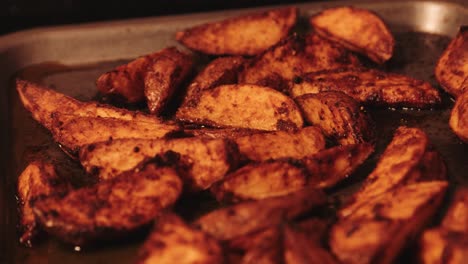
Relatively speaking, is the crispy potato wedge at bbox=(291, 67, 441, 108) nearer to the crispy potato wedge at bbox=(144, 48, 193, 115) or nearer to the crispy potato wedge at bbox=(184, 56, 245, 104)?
the crispy potato wedge at bbox=(184, 56, 245, 104)

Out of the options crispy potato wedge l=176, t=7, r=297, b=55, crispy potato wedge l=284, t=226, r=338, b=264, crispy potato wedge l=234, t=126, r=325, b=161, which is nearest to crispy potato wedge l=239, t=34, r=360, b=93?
crispy potato wedge l=176, t=7, r=297, b=55

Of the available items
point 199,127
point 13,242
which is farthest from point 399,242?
point 13,242

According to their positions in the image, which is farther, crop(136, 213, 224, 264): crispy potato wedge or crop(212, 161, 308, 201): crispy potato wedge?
crop(212, 161, 308, 201): crispy potato wedge

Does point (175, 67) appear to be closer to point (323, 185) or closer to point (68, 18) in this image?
point (323, 185)

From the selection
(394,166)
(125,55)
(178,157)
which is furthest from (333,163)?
(125,55)

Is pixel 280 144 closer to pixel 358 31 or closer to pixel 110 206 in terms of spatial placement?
pixel 110 206
